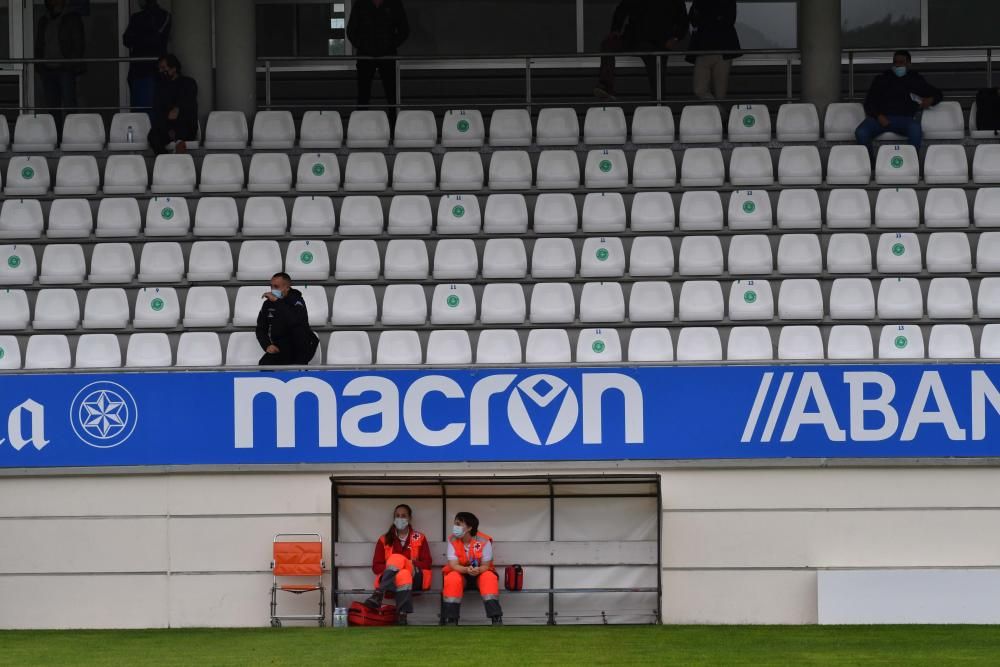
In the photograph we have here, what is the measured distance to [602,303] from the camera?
42.0 feet

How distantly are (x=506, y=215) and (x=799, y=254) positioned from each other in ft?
7.85

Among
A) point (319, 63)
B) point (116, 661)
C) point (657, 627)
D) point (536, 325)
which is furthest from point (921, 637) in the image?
point (319, 63)

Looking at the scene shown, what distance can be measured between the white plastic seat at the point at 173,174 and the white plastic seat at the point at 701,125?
A: 4286 millimetres

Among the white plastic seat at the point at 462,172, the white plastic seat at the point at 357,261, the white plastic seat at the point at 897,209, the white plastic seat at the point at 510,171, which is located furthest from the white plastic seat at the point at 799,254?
the white plastic seat at the point at 357,261

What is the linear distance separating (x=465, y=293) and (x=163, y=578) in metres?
3.17

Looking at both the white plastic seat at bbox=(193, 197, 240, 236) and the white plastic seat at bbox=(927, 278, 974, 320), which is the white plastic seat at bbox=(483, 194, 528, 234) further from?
the white plastic seat at bbox=(927, 278, 974, 320)

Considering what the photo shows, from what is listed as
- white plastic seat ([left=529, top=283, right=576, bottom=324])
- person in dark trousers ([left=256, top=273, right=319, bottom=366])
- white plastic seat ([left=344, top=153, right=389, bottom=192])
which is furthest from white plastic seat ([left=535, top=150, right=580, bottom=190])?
person in dark trousers ([left=256, top=273, right=319, bottom=366])

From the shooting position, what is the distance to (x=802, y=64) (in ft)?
49.3

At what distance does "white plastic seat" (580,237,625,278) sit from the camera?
43.1 ft

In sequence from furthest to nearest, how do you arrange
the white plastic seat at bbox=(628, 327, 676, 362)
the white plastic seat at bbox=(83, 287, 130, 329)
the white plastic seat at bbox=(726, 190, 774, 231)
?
1. the white plastic seat at bbox=(726, 190, 774, 231)
2. the white plastic seat at bbox=(83, 287, 130, 329)
3. the white plastic seat at bbox=(628, 327, 676, 362)

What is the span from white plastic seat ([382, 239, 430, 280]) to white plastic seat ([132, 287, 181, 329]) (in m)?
1.33

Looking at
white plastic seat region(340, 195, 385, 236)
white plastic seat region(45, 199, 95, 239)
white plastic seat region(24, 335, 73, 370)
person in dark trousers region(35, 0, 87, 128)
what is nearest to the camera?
white plastic seat region(24, 335, 73, 370)

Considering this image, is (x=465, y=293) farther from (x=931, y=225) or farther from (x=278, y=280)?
(x=931, y=225)

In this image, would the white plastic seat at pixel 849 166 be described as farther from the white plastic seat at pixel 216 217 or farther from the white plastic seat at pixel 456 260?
the white plastic seat at pixel 216 217
